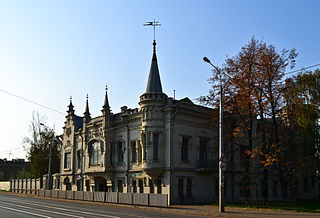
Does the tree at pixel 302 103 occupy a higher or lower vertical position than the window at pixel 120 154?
higher

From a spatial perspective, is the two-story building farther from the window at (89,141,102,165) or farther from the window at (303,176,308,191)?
the window at (303,176,308,191)

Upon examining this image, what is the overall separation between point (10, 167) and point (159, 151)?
8447 cm

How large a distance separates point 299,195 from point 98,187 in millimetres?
25018

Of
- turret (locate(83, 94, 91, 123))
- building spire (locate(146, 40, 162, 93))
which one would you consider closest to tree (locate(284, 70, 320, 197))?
building spire (locate(146, 40, 162, 93))

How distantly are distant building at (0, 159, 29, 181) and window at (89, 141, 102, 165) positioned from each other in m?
66.8

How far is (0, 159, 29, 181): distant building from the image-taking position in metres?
101

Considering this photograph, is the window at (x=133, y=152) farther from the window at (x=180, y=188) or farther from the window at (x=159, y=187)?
the window at (x=180, y=188)

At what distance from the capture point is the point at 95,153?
40.4 meters

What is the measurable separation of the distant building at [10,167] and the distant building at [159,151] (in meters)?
69.9

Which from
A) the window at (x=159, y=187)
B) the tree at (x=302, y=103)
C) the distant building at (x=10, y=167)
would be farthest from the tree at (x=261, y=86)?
the distant building at (x=10, y=167)

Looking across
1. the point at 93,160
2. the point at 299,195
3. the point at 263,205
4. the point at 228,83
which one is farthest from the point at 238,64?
the point at 299,195

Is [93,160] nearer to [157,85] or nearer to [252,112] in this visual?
[157,85]

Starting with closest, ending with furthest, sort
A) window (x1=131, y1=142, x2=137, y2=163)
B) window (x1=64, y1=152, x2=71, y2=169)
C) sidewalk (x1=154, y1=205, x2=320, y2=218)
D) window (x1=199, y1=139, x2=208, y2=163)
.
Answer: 1. sidewalk (x1=154, y1=205, x2=320, y2=218)
2. window (x1=199, y1=139, x2=208, y2=163)
3. window (x1=131, y1=142, x2=137, y2=163)
4. window (x1=64, y1=152, x2=71, y2=169)

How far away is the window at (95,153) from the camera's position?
39531 mm
